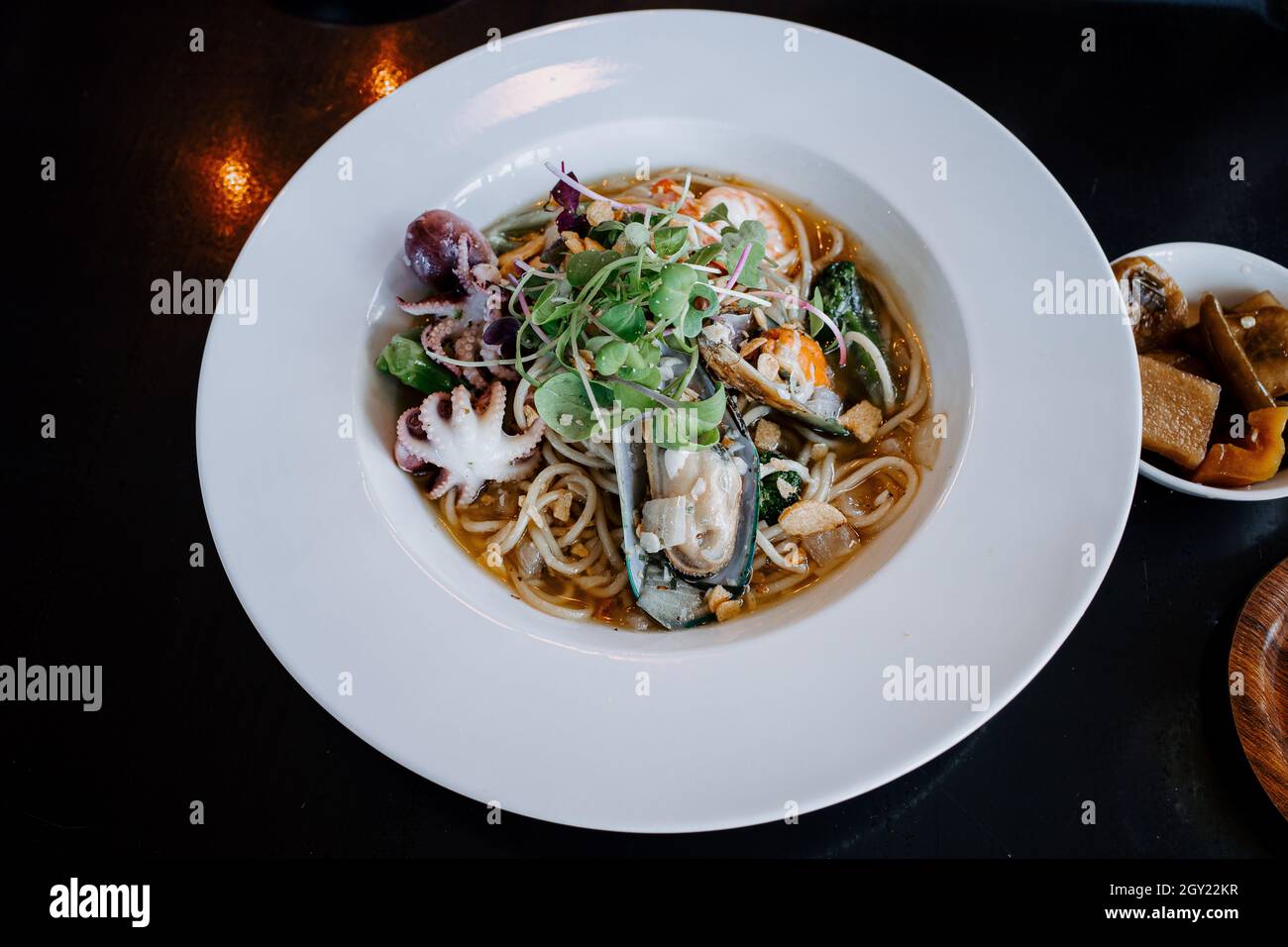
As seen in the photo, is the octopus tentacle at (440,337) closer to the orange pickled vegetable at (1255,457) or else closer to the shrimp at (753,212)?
the shrimp at (753,212)

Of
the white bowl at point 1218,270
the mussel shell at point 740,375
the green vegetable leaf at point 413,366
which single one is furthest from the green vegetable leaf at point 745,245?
the white bowl at point 1218,270

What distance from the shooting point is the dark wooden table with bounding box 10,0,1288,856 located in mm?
2916

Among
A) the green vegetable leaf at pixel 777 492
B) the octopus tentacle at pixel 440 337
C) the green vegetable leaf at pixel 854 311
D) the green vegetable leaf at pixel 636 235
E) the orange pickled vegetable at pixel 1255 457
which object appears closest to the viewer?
the green vegetable leaf at pixel 636 235

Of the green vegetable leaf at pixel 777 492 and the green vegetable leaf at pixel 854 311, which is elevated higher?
the green vegetable leaf at pixel 854 311

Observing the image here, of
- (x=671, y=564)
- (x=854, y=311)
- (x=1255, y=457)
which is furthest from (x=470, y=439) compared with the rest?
(x=1255, y=457)

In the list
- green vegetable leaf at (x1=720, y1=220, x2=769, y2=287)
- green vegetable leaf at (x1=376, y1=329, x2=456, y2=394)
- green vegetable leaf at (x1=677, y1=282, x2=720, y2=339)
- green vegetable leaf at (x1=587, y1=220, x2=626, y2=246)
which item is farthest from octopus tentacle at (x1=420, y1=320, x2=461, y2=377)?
green vegetable leaf at (x1=720, y1=220, x2=769, y2=287)

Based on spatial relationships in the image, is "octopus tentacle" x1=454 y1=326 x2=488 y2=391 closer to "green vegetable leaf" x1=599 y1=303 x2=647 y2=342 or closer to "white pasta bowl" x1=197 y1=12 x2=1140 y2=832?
"white pasta bowl" x1=197 y1=12 x2=1140 y2=832

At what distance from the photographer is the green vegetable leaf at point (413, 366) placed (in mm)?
3111

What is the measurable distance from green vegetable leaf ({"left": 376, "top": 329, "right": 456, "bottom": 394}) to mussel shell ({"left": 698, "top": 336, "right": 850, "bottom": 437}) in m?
0.92

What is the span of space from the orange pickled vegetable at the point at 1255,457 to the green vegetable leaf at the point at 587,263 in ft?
7.13

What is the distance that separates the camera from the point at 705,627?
A: 3072mm

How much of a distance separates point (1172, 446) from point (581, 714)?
2214 mm

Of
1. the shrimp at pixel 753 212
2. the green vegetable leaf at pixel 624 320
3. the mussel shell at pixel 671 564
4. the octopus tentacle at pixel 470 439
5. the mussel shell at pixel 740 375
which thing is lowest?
the mussel shell at pixel 671 564
